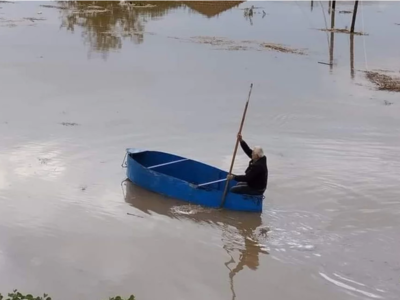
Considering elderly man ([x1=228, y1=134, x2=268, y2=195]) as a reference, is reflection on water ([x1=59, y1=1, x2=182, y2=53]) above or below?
above

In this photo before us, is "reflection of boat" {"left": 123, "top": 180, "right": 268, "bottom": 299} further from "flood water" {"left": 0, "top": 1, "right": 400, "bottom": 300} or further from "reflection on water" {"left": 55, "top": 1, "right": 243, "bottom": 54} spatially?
"reflection on water" {"left": 55, "top": 1, "right": 243, "bottom": 54}

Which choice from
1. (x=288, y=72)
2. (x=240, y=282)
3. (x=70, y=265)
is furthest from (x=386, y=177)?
(x=288, y=72)

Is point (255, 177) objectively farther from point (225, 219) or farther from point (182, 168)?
point (182, 168)

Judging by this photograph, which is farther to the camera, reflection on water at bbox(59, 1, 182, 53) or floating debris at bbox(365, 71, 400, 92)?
reflection on water at bbox(59, 1, 182, 53)

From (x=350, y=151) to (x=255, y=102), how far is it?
14.5 feet

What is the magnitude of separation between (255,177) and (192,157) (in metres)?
2.87

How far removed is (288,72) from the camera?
21906 millimetres

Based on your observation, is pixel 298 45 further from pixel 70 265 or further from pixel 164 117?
pixel 70 265

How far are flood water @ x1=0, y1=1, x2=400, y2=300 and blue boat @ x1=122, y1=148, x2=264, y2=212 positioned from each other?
0.61 feet

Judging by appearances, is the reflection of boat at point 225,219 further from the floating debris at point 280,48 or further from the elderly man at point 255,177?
the floating debris at point 280,48

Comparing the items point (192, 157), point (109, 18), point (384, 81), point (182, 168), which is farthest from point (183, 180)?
point (109, 18)

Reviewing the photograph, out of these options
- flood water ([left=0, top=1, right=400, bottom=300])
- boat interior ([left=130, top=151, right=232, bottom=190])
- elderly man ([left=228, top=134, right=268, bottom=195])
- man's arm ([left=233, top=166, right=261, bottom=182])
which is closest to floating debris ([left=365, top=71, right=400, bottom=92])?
flood water ([left=0, top=1, right=400, bottom=300])

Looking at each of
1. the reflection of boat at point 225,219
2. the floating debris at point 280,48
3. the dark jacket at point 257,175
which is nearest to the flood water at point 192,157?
the reflection of boat at point 225,219

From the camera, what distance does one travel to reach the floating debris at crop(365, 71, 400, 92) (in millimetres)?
20078
